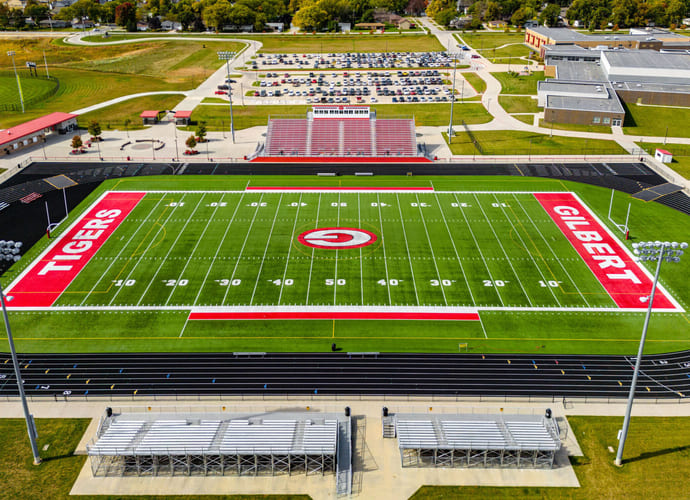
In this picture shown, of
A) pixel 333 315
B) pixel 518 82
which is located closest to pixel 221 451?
pixel 333 315

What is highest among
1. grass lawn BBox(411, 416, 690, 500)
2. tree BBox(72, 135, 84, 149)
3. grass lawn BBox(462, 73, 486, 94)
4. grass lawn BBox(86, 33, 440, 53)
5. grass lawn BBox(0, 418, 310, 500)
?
grass lawn BBox(86, 33, 440, 53)

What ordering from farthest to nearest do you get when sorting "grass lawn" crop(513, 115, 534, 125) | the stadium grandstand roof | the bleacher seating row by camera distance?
"grass lawn" crop(513, 115, 534, 125), the bleacher seating row, the stadium grandstand roof

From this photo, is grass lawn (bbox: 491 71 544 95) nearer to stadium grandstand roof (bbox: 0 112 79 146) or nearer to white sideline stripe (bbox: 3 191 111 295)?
stadium grandstand roof (bbox: 0 112 79 146)

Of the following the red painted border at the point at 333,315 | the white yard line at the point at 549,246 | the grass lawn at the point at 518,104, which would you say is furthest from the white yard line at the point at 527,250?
the grass lawn at the point at 518,104

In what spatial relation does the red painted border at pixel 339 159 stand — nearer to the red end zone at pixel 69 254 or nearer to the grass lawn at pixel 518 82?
the red end zone at pixel 69 254

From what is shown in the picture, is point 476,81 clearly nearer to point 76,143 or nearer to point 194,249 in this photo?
point 76,143

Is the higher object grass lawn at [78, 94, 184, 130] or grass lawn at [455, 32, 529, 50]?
grass lawn at [455, 32, 529, 50]

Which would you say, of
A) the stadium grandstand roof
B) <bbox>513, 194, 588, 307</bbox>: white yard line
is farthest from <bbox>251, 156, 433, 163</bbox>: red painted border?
the stadium grandstand roof
